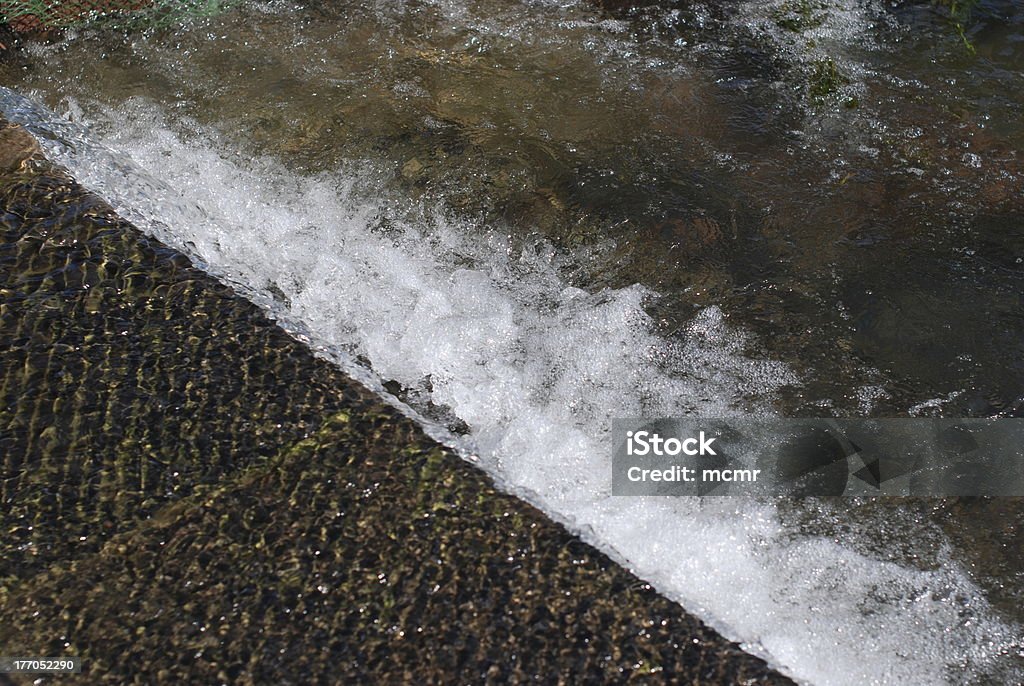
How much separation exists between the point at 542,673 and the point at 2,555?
1.10 metres

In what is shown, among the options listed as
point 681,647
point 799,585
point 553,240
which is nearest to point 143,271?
point 553,240

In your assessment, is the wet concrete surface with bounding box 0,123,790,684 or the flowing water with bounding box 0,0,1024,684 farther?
the flowing water with bounding box 0,0,1024,684

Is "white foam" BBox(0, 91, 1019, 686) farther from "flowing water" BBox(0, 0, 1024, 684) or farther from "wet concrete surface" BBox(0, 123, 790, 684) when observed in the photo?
"wet concrete surface" BBox(0, 123, 790, 684)

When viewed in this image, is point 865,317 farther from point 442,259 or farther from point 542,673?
point 542,673

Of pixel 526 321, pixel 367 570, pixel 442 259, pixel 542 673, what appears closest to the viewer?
pixel 542 673

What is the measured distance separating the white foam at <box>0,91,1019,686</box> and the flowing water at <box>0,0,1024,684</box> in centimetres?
1

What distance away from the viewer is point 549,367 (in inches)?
109

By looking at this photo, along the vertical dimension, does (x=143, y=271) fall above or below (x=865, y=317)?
above

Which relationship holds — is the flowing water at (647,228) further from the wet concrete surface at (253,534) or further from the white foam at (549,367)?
A: the wet concrete surface at (253,534)

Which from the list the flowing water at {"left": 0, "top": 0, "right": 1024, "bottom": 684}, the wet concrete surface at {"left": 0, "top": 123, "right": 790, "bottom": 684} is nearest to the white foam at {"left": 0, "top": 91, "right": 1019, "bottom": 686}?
the flowing water at {"left": 0, "top": 0, "right": 1024, "bottom": 684}

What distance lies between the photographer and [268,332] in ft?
7.48

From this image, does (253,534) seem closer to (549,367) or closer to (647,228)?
(549,367)

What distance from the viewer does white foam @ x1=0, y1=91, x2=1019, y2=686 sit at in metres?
2.12

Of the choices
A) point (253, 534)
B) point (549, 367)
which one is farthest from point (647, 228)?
point (253, 534)
